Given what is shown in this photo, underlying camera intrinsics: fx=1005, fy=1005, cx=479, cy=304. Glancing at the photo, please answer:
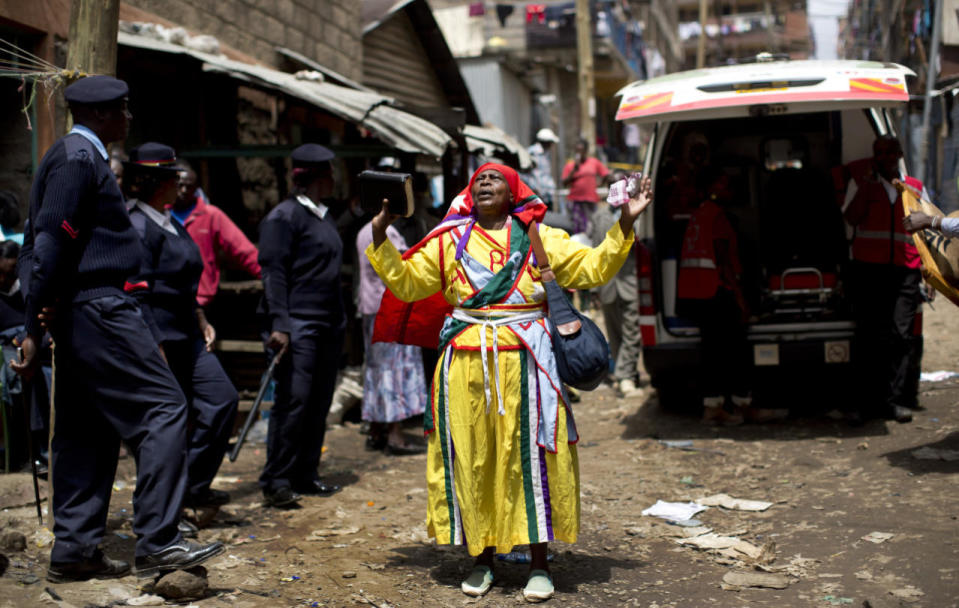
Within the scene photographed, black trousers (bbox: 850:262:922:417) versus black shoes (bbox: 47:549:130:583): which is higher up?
black trousers (bbox: 850:262:922:417)

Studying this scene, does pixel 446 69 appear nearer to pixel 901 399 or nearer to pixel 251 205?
pixel 251 205

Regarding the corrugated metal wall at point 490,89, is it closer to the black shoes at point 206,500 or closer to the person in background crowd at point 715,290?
the person in background crowd at point 715,290

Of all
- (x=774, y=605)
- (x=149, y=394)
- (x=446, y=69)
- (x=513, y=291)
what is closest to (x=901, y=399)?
(x=774, y=605)

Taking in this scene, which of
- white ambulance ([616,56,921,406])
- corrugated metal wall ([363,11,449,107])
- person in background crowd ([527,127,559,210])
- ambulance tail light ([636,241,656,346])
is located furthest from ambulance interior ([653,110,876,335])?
person in background crowd ([527,127,559,210])

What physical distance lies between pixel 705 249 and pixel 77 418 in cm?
441

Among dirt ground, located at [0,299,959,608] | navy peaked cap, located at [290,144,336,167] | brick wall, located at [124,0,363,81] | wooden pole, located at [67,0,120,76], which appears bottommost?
dirt ground, located at [0,299,959,608]

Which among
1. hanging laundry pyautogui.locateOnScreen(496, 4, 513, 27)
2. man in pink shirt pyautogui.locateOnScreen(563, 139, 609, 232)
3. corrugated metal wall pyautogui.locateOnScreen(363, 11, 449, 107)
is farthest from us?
hanging laundry pyautogui.locateOnScreen(496, 4, 513, 27)

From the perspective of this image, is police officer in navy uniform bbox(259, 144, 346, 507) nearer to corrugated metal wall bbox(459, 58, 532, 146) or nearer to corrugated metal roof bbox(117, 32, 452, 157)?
corrugated metal roof bbox(117, 32, 452, 157)

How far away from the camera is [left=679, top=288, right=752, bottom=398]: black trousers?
23.0 feet

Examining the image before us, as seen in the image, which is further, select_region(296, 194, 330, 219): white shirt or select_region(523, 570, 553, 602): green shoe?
select_region(296, 194, 330, 219): white shirt

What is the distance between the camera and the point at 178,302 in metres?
5.01

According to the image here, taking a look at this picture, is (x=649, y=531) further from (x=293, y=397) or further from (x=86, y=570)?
(x=86, y=570)

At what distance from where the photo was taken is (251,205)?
9.88 meters

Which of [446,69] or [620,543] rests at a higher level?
[446,69]
